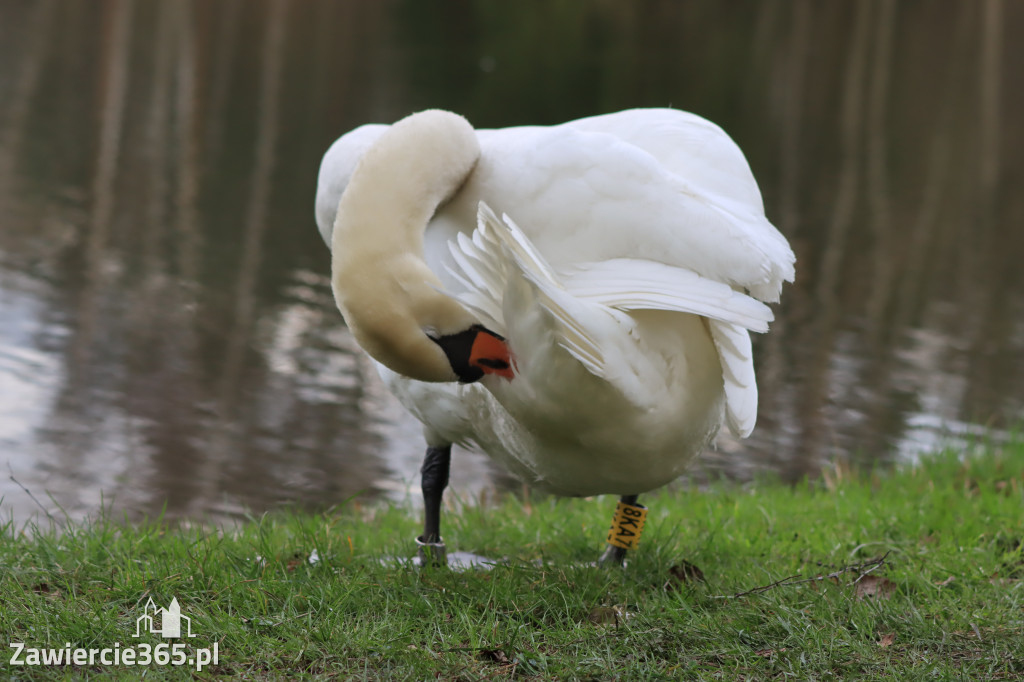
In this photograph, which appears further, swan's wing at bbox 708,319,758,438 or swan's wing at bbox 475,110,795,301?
swan's wing at bbox 708,319,758,438

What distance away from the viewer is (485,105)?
70.3ft

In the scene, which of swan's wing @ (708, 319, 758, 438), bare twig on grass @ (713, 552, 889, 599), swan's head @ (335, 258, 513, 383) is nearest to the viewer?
swan's head @ (335, 258, 513, 383)

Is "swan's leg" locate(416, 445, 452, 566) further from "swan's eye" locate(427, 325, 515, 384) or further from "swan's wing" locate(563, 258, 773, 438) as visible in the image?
"swan's wing" locate(563, 258, 773, 438)

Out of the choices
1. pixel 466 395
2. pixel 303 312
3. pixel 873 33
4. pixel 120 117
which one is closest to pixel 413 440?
pixel 303 312

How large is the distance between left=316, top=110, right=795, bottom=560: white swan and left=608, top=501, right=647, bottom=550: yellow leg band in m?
0.61

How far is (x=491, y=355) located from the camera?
340 centimetres

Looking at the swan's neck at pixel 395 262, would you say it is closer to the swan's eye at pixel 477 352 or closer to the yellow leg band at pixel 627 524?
the swan's eye at pixel 477 352

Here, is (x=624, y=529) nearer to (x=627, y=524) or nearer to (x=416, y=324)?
(x=627, y=524)

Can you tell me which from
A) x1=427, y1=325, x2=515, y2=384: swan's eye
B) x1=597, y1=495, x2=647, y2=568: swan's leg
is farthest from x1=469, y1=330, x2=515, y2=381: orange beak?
x1=597, y1=495, x2=647, y2=568: swan's leg

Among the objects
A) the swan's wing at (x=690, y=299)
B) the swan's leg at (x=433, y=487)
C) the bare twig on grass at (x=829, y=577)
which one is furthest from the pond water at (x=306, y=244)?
the bare twig on grass at (x=829, y=577)

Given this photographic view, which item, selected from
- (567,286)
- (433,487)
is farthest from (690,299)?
(433,487)

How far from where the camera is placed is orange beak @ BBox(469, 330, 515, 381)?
340 centimetres

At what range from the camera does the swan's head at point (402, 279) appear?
11.1ft

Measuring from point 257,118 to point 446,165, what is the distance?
15856 mm
